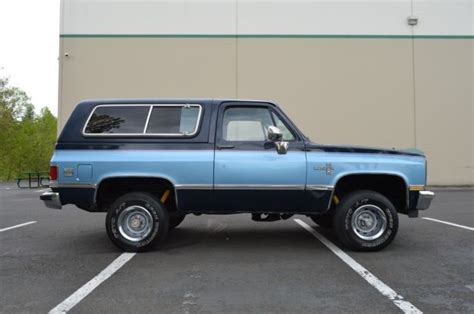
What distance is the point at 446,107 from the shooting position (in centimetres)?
1798

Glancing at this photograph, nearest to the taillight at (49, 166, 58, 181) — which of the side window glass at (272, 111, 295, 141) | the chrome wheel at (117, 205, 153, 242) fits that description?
the chrome wheel at (117, 205, 153, 242)

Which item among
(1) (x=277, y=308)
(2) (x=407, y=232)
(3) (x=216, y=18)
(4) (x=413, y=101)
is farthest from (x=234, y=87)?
(1) (x=277, y=308)

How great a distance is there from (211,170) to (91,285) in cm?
202

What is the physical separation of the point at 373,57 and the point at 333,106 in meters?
3.13

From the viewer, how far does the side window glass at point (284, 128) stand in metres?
5.20

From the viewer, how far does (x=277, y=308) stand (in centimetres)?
329

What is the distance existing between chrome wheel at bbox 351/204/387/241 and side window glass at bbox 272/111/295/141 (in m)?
1.39

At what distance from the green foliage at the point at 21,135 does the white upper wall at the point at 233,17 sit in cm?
1936

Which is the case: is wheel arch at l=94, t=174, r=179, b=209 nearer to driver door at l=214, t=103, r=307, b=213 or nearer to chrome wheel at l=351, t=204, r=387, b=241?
driver door at l=214, t=103, r=307, b=213

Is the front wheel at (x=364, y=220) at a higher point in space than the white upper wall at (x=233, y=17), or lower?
lower

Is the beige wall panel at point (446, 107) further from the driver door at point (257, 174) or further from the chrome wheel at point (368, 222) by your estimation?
the driver door at point (257, 174)

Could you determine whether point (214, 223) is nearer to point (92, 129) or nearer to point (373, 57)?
point (92, 129)

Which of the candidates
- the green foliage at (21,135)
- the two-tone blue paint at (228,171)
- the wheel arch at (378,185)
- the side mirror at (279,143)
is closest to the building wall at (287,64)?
the wheel arch at (378,185)

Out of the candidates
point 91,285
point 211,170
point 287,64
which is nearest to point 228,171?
point 211,170
